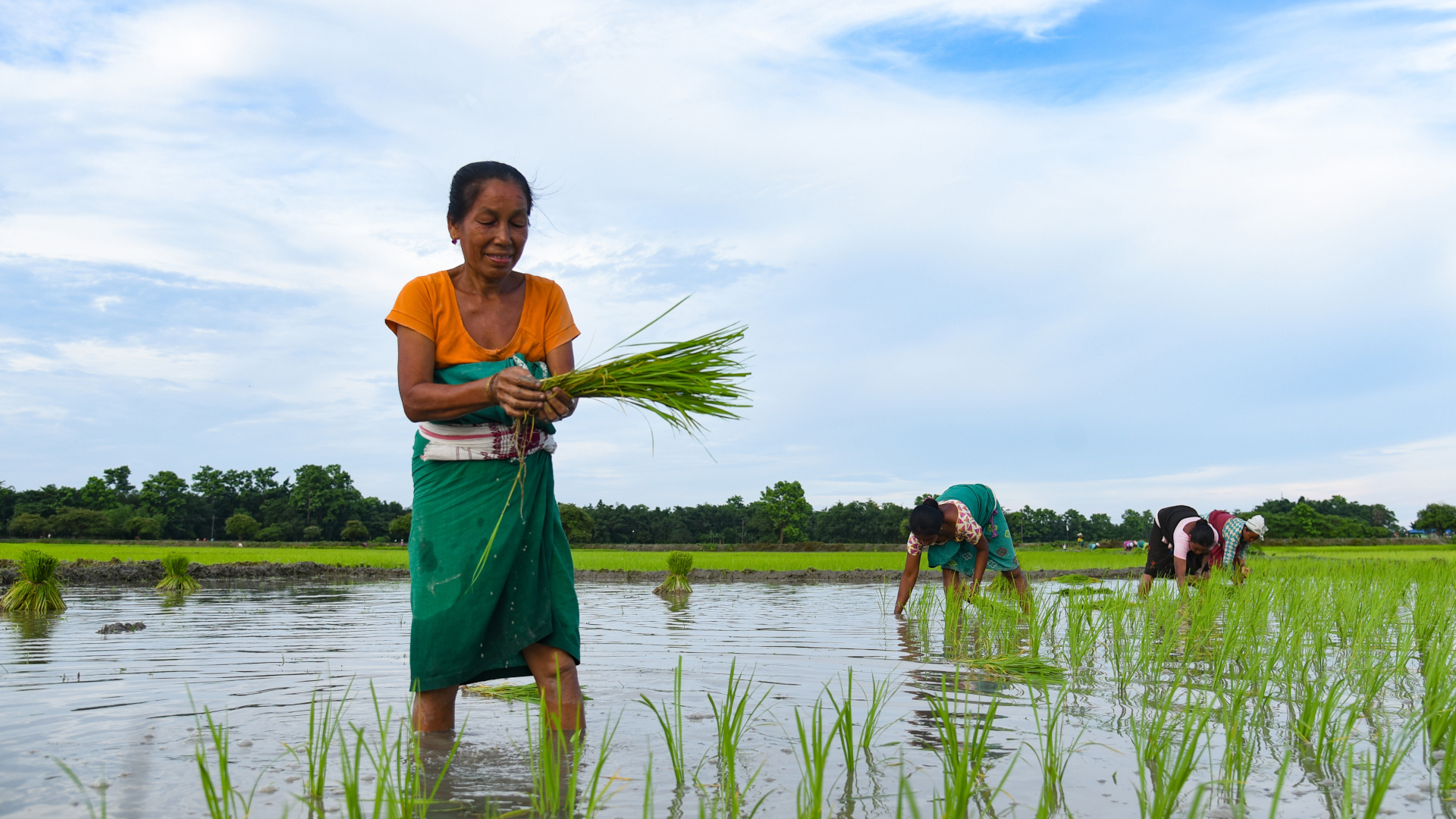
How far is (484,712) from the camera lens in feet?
11.2

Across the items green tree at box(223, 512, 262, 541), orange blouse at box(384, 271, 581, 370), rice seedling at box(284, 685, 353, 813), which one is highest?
orange blouse at box(384, 271, 581, 370)

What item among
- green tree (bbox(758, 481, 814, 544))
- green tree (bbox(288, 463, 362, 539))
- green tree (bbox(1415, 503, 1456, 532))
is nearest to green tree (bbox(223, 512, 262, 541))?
green tree (bbox(288, 463, 362, 539))

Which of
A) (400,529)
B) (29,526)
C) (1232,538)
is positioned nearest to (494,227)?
(1232,538)

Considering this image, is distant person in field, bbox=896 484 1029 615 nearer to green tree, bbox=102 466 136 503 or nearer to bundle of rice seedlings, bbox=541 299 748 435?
bundle of rice seedlings, bbox=541 299 748 435

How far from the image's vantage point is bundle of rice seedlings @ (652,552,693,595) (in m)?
12.5

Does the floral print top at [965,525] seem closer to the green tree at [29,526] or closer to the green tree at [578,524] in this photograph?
the green tree at [578,524]

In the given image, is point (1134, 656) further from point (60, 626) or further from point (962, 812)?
point (60, 626)

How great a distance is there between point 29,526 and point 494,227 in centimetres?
7460

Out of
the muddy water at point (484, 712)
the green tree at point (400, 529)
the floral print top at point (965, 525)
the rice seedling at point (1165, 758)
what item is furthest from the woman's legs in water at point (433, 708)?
the green tree at point (400, 529)

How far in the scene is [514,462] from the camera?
8.50ft

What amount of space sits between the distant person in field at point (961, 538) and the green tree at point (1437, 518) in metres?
89.1

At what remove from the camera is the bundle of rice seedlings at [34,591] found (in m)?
8.36

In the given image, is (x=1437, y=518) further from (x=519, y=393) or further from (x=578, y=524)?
(x=519, y=393)

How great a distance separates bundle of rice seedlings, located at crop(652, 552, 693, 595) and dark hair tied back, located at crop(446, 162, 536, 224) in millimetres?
10144
